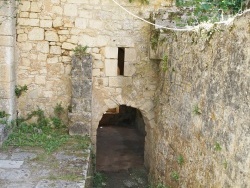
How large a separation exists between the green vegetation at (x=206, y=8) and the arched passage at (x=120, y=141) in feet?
12.3

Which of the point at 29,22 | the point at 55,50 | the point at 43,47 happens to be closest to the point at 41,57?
the point at 43,47

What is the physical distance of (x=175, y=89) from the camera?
5.95 metres

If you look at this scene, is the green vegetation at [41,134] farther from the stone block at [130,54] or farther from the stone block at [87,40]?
the stone block at [130,54]

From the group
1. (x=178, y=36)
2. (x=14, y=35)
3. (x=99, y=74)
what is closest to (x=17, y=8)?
(x=14, y=35)

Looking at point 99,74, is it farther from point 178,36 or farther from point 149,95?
point 178,36

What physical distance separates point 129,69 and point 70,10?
1734 mm

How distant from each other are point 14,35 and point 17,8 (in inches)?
21.8

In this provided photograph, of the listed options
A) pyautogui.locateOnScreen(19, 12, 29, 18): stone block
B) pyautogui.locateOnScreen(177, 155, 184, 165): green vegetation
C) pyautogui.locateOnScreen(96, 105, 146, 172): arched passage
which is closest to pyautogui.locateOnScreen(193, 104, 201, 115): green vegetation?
pyautogui.locateOnScreen(177, 155, 184, 165): green vegetation

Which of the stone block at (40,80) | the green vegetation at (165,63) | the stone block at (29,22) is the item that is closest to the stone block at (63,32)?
the stone block at (29,22)

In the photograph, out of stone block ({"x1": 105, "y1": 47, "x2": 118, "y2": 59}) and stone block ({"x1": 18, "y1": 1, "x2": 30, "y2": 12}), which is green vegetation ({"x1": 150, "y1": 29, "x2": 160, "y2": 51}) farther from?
stone block ({"x1": 18, "y1": 1, "x2": 30, "y2": 12})

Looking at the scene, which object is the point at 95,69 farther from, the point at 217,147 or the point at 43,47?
the point at 217,147

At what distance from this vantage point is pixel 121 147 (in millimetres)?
9625

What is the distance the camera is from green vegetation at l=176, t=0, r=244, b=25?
6.94 meters

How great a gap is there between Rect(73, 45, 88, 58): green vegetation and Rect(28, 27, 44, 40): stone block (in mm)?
748
